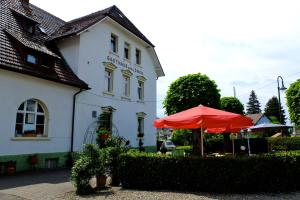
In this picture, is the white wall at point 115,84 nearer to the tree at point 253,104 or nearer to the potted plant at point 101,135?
the potted plant at point 101,135

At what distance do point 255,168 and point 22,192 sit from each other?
278 inches

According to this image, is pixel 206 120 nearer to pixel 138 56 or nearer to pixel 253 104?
pixel 138 56

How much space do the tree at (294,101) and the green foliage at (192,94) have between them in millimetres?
8175

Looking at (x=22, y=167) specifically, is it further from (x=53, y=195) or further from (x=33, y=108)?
(x=53, y=195)

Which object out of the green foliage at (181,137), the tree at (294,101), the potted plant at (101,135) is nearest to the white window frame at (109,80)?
the potted plant at (101,135)

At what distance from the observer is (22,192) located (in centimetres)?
890

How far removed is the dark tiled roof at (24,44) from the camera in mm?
13601

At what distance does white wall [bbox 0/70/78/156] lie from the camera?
1287 centimetres

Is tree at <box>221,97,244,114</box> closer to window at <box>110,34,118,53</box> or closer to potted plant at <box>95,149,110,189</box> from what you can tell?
window at <box>110,34,118,53</box>

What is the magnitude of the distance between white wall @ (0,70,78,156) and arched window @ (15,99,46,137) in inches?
13.1

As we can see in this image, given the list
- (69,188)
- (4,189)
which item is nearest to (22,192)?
(4,189)

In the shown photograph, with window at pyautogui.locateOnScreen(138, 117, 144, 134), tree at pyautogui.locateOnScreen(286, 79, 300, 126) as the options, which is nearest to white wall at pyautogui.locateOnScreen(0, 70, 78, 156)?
window at pyautogui.locateOnScreen(138, 117, 144, 134)

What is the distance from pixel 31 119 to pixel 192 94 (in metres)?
16.2

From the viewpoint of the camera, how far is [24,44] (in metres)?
14.4
